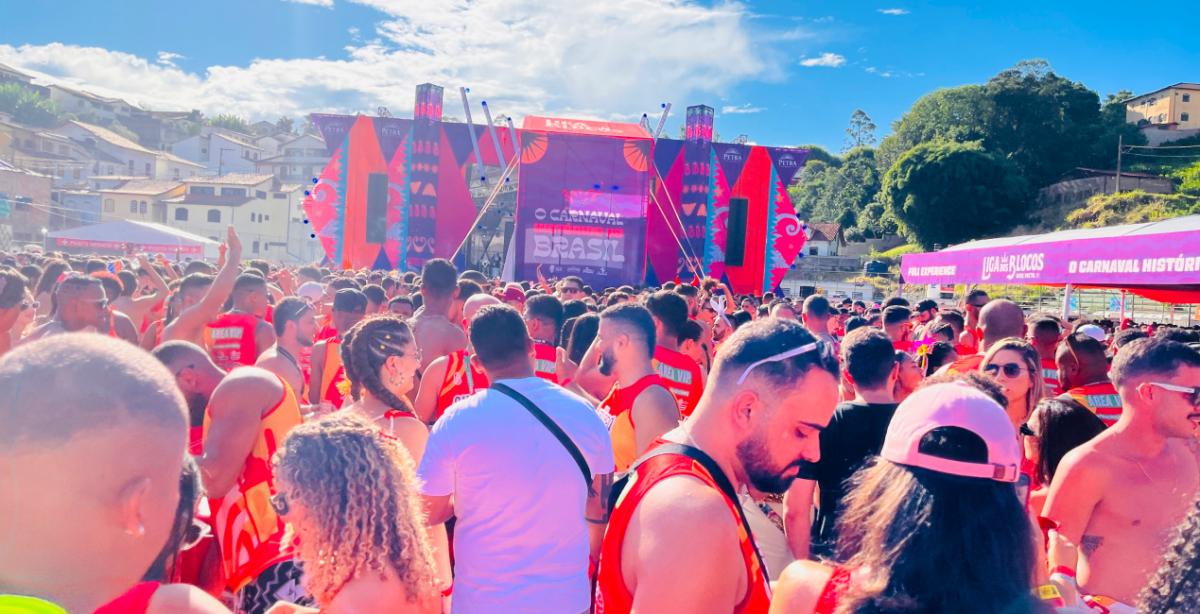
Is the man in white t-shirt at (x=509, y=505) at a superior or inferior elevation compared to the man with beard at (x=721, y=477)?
inferior

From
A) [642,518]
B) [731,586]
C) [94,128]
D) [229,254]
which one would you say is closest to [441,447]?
[642,518]

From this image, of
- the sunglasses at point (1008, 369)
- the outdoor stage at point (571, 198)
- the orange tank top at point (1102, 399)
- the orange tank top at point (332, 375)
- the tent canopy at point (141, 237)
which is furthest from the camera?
the outdoor stage at point (571, 198)

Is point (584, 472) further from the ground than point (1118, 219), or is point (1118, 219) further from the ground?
→ point (1118, 219)

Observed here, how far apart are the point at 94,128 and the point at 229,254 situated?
62254 millimetres

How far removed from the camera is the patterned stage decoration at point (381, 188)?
956 inches

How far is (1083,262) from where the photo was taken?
26.7 ft

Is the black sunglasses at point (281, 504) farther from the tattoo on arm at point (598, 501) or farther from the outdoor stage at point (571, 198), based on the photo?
the outdoor stage at point (571, 198)

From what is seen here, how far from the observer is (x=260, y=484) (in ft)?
8.98

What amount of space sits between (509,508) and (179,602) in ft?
4.35

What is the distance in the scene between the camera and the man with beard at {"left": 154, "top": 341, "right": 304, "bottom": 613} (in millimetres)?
2529

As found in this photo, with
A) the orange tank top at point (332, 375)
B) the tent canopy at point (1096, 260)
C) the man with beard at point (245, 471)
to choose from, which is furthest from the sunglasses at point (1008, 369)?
the tent canopy at point (1096, 260)

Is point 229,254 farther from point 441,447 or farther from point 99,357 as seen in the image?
point 99,357

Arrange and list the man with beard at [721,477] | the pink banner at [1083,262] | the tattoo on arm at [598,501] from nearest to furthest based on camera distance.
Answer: the man with beard at [721,477], the tattoo on arm at [598,501], the pink banner at [1083,262]

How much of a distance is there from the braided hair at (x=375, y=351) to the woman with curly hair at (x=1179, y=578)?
7.77ft
